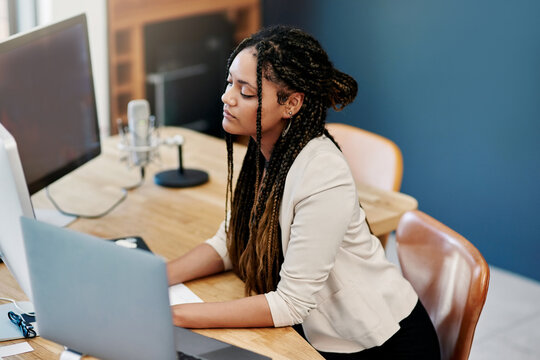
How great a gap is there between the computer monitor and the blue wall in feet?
7.63

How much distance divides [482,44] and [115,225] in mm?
1892

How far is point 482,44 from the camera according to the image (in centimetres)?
297

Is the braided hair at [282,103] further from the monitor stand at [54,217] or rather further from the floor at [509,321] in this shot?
the floor at [509,321]

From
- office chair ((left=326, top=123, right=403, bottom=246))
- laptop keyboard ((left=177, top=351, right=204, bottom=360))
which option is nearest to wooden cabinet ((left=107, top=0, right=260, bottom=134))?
office chair ((left=326, top=123, right=403, bottom=246))

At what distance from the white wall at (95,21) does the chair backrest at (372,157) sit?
112 centimetres

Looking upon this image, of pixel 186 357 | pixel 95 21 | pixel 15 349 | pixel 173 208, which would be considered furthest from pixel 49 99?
pixel 95 21

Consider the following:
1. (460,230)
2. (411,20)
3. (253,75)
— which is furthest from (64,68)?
(460,230)

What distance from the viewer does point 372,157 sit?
7.32 ft

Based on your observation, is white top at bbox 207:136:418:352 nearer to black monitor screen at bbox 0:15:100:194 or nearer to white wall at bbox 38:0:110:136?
black monitor screen at bbox 0:15:100:194

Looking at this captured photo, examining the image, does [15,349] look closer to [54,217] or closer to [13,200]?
[13,200]

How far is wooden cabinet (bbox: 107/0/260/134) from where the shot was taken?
2.97 metres

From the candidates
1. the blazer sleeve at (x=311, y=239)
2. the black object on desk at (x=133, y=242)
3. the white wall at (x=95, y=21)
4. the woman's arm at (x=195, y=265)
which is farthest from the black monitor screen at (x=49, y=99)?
the white wall at (x=95, y=21)

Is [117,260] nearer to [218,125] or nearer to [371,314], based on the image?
[371,314]

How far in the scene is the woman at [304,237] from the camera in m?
1.32
